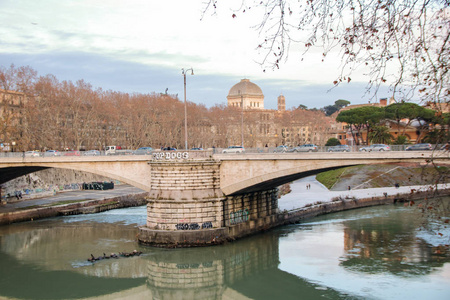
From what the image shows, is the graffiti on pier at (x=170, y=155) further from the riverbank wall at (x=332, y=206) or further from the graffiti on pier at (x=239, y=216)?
the riverbank wall at (x=332, y=206)

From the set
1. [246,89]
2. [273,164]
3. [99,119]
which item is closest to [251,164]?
[273,164]

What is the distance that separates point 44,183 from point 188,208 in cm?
2698

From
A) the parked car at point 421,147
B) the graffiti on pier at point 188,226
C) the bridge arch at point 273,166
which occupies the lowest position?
the graffiti on pier at point 188,226

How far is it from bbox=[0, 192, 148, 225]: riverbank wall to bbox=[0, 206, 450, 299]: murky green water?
3.13 metres

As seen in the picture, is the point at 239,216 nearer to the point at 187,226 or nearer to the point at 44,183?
the point at 187,226

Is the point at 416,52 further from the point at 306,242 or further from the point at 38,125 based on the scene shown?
the point at 38,125

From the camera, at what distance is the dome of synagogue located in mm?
101375

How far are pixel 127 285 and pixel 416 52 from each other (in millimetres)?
14639

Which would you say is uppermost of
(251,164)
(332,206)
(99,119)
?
(99,119)

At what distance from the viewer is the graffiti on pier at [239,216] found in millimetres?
24583

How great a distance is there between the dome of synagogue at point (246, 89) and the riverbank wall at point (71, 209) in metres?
63.0

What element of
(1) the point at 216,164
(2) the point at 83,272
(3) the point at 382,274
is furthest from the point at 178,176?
(3) the point at 382,274

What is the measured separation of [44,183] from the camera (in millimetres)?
45438

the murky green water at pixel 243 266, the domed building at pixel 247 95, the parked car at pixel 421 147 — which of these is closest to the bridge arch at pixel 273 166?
the parked car at pixel 421 147
